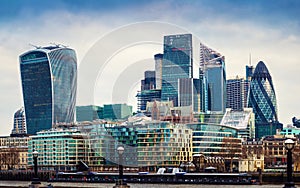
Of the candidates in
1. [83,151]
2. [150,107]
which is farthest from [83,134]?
[150,107]

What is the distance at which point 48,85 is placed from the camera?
18962cm

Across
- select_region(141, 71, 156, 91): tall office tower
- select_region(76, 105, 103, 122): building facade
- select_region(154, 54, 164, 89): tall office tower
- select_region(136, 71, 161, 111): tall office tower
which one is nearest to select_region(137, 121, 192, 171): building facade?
select_region(76, 105, 103, 122): building facade

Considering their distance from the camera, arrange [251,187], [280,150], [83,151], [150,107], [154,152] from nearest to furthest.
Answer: [251,187]
[154,152]
[83,151]
[280,150]
[150,107]

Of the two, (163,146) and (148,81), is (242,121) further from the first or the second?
(163,146)

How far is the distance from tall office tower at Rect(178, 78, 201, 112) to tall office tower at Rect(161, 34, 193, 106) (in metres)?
1.77

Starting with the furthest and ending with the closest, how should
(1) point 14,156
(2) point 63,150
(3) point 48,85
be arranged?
(3) point 48,85
(1) point 14,156
(2) point 63,150

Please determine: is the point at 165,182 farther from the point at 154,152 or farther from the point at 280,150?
the point at 280,150

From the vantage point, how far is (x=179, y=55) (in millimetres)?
189875

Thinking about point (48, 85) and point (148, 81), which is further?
point (148, 81)

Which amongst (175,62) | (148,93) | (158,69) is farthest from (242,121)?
(158,69)

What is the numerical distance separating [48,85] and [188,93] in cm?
4151

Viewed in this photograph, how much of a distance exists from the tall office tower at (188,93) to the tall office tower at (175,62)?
1770 mm

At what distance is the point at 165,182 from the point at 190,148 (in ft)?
119

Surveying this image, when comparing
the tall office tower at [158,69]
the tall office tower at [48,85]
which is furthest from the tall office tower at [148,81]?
the tall office tower at [48,85]
